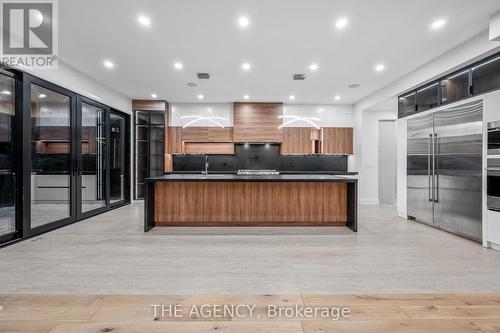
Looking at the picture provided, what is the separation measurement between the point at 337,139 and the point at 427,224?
3481 mm

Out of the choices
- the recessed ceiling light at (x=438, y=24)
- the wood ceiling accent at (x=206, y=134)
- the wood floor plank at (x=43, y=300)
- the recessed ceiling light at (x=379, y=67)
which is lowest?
the wood floor plank at (x=43, y=300)

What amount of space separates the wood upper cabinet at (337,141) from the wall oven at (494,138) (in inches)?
165

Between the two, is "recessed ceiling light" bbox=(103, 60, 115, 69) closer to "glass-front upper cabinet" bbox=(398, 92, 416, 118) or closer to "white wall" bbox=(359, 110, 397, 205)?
"glass-front upper cabinet" bbox=(398, 92, 416, 118)

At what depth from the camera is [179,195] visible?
478 cm

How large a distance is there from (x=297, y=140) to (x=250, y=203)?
3.52 metres

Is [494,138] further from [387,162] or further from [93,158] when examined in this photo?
[93,158]

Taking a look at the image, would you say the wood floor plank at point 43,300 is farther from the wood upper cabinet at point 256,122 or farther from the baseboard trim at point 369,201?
the baseboard trim at point 369,201

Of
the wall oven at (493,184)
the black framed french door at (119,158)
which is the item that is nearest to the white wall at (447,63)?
the wall oven at (493,184)

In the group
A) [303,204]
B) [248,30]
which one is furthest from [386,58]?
[303,204]

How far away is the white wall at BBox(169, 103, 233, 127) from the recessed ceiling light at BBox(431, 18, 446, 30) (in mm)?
5324

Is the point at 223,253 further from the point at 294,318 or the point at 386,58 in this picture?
the point at 386,58

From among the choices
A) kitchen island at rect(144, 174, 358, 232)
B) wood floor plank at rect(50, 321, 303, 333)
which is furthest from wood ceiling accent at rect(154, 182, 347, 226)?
wood floor plank at rect(50, 321, 303, 333)

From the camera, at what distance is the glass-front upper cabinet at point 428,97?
473cm

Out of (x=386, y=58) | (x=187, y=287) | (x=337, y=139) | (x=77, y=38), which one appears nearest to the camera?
(x=187, y=287)
